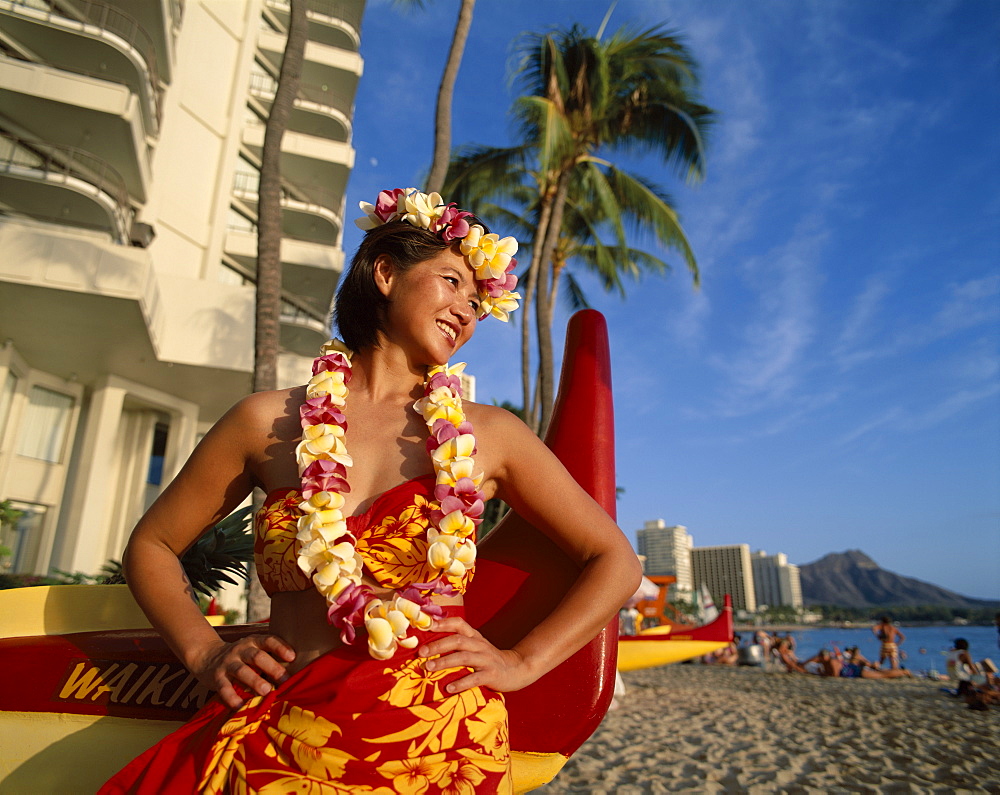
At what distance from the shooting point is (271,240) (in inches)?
265

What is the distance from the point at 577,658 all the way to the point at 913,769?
531 cm

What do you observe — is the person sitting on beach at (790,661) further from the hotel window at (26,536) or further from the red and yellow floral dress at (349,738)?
the hotel window at (26,536)

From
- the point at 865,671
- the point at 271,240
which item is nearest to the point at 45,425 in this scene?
the point at 271,240

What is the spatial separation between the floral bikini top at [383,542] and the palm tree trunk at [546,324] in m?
9.07

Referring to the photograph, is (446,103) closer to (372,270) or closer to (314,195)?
(372,270)

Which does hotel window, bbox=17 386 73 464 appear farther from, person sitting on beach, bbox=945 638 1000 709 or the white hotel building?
person sitting on beach, bbox=945 638 1000 709

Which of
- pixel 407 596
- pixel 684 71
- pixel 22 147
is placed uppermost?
pixel 22 147

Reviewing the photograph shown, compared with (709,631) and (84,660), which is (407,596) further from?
(709,631)

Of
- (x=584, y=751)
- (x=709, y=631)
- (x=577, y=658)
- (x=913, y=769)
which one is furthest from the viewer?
(x=709, y=631)

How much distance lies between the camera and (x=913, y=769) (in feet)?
17.5

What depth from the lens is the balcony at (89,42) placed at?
1483cm

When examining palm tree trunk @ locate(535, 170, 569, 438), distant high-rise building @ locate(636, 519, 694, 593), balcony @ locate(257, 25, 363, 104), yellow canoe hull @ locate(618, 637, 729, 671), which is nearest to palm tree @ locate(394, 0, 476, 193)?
palm tree trunk @ locate(535, 170, 569, 438)

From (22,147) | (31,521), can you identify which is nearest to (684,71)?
(22,147)

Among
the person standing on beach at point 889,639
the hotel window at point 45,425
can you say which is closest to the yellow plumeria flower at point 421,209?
the person standing on beach at point 889,639
